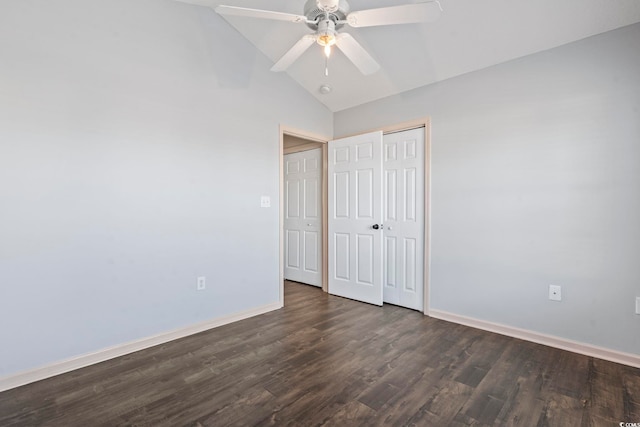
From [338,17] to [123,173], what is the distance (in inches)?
74.9

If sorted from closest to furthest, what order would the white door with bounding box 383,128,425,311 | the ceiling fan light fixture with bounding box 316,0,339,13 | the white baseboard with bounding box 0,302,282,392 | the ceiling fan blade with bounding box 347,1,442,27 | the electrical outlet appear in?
1. the ceiling fan blade with bounding box 347,1,442,27
2. the ceiling fan light fixture with bounding box 316,0,339,13
3. the white baseboard with bounding box 0,302,282,392
4. the electrical outlet
5. the white door with bounding box 383,128,425,311

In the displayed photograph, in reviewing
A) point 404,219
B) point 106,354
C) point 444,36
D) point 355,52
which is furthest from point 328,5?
point 106,354

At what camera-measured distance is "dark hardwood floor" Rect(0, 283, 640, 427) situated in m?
1.62

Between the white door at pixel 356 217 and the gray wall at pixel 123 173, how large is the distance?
100 centimetres

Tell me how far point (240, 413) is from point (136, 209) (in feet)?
5.51

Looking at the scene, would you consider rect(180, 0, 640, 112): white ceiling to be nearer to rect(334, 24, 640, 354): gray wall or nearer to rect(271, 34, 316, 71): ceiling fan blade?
rect(334, 24, 640, 354): gray wall

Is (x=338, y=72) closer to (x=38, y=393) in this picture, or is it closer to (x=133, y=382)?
(x=133, y=382)

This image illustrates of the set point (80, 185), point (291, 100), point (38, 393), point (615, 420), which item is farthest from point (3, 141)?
point (615, 420)

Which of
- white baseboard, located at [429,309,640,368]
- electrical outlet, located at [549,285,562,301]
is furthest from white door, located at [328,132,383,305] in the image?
electrical outlet, located at [549,285,562,301]

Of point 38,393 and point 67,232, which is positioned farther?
point 67,232

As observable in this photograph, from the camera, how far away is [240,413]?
65.0 inches

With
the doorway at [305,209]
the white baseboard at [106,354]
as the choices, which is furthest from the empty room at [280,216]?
the doorway at [305,209]

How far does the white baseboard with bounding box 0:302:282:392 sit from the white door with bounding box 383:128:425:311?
168 centimetres

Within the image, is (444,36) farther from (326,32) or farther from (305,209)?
(305,209)
